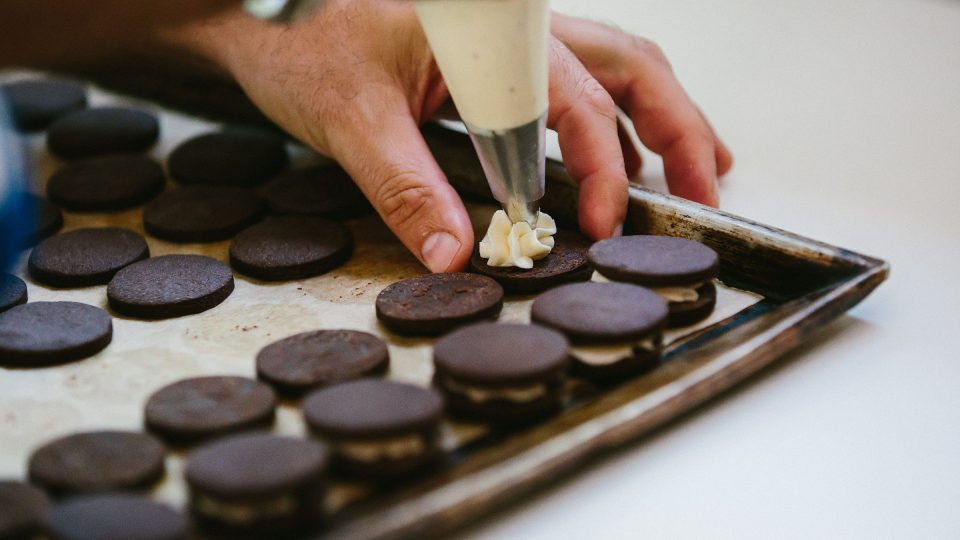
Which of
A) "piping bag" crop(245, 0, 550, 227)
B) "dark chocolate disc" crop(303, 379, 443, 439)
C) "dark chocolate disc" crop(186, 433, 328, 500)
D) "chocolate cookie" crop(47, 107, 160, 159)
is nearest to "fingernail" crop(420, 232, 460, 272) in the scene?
"piping bag" crop(245, 0, 550, 227)

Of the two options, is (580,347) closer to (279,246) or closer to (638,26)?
(279,246)

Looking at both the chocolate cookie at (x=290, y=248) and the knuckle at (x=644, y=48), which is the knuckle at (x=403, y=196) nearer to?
the chocolate cookie at (x=290, y=248)

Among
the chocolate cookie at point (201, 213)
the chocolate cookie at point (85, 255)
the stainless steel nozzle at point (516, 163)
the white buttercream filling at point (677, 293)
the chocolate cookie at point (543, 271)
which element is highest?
the stainless steel nozzle at point (516, 163)

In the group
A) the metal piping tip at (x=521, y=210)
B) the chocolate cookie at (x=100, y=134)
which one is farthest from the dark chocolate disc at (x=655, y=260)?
the chocolate cookie at (x=100, y=134)

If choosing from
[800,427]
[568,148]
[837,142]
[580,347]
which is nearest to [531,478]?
[580,347]

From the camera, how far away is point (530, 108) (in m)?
1.21

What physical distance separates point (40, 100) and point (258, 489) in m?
1.51

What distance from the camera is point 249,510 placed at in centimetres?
91

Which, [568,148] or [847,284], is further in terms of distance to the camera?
[568,148]

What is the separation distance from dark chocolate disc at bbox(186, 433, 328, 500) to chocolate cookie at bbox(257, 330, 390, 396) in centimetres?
17

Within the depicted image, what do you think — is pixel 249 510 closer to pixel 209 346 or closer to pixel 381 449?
pixel 381 449

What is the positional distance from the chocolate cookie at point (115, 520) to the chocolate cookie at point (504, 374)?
0.30 meters

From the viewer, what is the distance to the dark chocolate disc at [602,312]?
112 cm

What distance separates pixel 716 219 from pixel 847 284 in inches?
8.1
